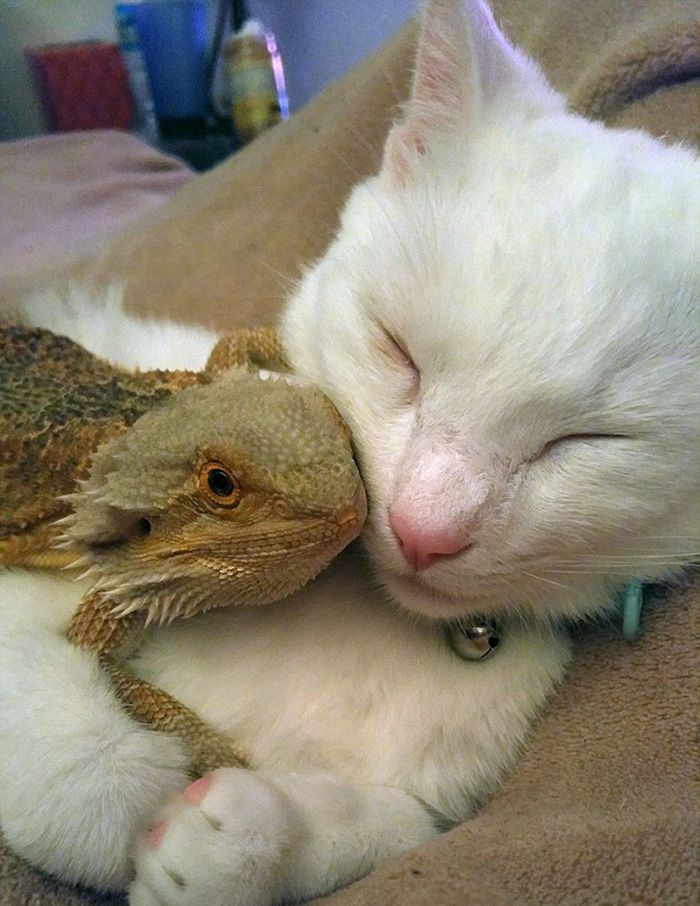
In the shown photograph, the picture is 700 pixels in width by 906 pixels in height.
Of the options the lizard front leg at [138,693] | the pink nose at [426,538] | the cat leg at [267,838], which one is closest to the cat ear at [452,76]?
the pink nose at [426,538]

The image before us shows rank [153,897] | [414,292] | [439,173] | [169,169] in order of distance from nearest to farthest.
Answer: [153,897], [414,292], [439,173], [169,169]

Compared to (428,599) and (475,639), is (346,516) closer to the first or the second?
(428,599)

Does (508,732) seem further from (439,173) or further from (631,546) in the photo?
(439,173)

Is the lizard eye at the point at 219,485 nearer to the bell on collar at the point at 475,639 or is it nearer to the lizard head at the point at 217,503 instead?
the lizard head at the point at 217,503

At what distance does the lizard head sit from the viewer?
754 mm

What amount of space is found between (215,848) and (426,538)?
364 millimetres

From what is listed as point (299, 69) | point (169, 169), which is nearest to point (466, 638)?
point (169, 169)

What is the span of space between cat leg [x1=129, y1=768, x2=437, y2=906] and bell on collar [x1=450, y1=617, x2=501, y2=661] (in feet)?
0.59

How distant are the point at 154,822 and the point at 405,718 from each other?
0.97ft

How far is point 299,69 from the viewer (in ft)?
12.1

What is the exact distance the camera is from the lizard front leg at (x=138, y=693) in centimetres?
84

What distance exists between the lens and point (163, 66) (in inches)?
155

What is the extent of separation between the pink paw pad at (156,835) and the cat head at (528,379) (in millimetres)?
344

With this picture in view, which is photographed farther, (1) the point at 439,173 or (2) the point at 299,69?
(2) the point at 299,69
